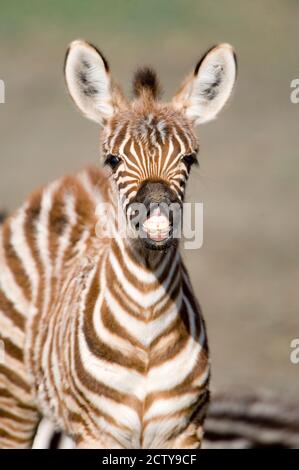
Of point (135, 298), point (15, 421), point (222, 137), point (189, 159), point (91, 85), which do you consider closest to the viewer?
point (189, 159)

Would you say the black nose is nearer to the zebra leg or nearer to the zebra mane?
the zebra mane

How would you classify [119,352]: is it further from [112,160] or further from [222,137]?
[222,137]

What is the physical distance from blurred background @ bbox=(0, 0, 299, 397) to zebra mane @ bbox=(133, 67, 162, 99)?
12.0 feet

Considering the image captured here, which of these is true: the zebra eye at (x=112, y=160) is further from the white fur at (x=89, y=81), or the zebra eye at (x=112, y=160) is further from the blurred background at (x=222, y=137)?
the blurred background at (x=222, y=137)

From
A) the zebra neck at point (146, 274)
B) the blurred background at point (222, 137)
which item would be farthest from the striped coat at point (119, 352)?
the blurred background at point (222, 137)

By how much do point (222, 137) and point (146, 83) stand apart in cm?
1104

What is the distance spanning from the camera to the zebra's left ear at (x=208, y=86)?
6.13 m

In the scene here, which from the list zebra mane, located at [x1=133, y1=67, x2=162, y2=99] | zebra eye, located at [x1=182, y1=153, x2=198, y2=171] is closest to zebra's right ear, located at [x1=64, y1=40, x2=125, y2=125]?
zebra mane, located at [x1=133, y1=67, x2=162, y2=99]

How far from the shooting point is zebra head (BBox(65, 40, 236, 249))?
17.9ft

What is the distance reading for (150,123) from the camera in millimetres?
5820

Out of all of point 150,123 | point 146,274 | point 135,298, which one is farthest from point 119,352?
point 150,123

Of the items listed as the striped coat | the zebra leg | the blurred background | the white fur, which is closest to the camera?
the striped coat

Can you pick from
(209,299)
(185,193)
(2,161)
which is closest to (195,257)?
(209,299)
